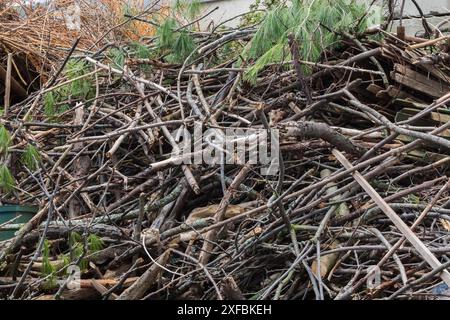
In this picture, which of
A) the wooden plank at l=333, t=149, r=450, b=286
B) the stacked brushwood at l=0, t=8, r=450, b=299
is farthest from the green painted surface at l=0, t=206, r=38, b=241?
the wooden plank at l=333, t=149, r=450, b=286

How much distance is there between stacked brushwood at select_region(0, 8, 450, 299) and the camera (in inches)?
107

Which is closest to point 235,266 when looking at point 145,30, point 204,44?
point 204,44

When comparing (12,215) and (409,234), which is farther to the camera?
(12,215)

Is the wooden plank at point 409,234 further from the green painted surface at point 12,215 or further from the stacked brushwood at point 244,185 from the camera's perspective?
the green painted surface at point 12,215

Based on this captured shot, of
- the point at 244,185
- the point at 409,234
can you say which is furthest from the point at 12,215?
the point at 409,234

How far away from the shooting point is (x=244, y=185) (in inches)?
127

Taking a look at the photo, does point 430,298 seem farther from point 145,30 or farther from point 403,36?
point 145,30

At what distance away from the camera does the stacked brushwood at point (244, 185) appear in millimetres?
2715

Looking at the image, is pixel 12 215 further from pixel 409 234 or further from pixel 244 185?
pixel 409 234

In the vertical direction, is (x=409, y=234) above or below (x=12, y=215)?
below

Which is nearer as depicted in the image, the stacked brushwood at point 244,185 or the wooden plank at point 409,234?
the wooden plank at point 409,234

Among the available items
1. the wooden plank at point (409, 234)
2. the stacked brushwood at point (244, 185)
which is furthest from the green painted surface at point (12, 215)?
the wooden plank at point (409, 234)

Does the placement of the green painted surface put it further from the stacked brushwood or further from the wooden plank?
the wooden plank

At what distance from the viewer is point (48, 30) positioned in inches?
195
